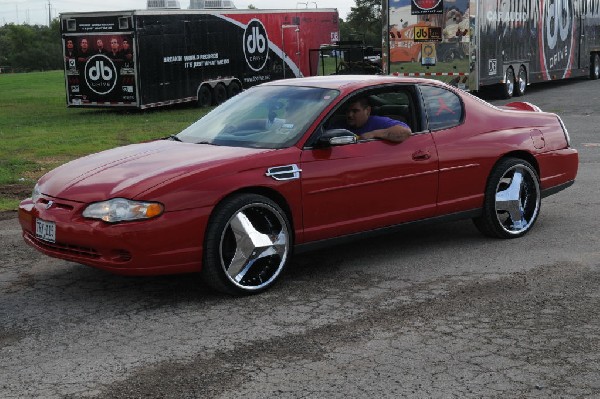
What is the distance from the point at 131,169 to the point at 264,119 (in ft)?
3.89

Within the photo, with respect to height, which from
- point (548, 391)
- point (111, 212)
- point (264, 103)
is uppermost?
point (264, 103)

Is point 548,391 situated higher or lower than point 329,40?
lower

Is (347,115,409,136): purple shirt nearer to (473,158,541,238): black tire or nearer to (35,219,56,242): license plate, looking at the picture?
(473,158,541,238): black tire

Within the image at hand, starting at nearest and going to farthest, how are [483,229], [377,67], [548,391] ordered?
[548,391] → [483,229] → [377,67]

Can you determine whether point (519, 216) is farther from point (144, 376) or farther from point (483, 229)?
point (144, 376)

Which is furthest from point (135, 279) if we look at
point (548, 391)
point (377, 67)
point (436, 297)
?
point (377, 67)

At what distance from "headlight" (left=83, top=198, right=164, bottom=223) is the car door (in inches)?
45.1

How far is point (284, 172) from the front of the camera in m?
6.48

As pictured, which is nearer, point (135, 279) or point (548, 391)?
point (548, 391)

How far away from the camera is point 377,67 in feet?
100

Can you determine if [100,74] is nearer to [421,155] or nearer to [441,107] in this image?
[441,107]

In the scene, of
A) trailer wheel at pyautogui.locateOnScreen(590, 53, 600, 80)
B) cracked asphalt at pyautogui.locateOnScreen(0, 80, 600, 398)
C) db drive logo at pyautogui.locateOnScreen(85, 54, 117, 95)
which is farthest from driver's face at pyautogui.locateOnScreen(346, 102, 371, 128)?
trailer wheel at pyautogui.locateOnScreen(590, 53, 600, 80)

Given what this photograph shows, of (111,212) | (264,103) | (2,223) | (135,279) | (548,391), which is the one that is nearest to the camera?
(548,391)

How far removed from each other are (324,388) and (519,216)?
3918 millimetres
